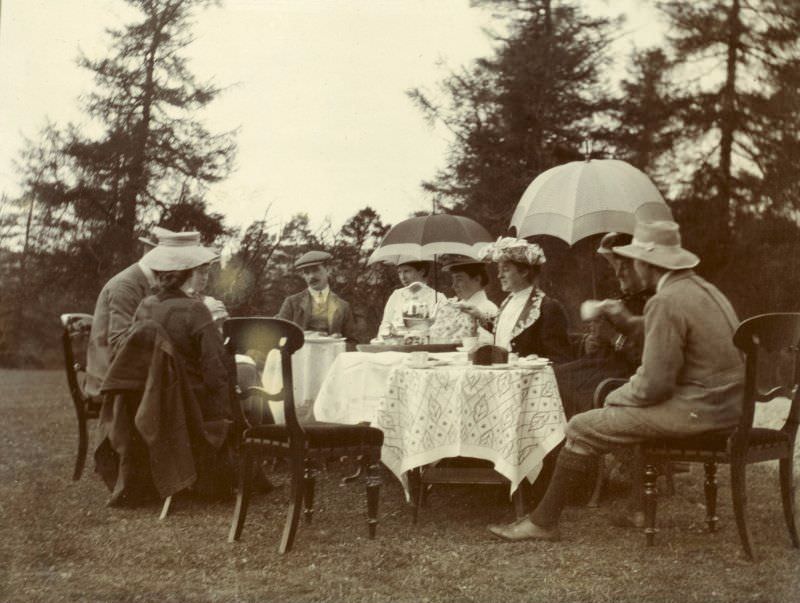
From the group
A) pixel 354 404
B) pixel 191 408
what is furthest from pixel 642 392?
pixel 191 408

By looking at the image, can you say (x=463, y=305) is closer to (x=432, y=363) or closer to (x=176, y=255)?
(x=432, y=363)

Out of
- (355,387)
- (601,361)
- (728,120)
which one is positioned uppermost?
(728,120)

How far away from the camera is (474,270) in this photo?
657 cm

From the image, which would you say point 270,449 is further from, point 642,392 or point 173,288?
point 642,392

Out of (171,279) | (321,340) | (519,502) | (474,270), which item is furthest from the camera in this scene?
(321,340)

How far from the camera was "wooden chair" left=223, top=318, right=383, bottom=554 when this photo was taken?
4277mm

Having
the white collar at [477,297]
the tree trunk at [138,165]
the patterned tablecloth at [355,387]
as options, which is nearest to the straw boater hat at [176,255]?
the tree trunk at [138,165]

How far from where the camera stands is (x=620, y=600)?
348 centimetres

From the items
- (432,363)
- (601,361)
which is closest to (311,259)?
(432,363)

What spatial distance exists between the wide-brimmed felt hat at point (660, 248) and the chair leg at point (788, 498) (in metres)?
1.18

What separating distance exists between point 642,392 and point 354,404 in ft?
6.61

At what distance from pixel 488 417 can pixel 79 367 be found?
3.06 m

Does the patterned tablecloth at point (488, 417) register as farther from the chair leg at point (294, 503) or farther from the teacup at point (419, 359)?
the chair leg at point (294, 503)

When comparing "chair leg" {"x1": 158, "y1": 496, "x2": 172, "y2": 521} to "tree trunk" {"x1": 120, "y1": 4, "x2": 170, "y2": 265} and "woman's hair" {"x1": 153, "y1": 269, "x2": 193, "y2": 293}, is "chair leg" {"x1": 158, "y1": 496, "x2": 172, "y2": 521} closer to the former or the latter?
"woman's hair" {"x1": 153, "y1": 269, "x2": 193, "y2": 293}
